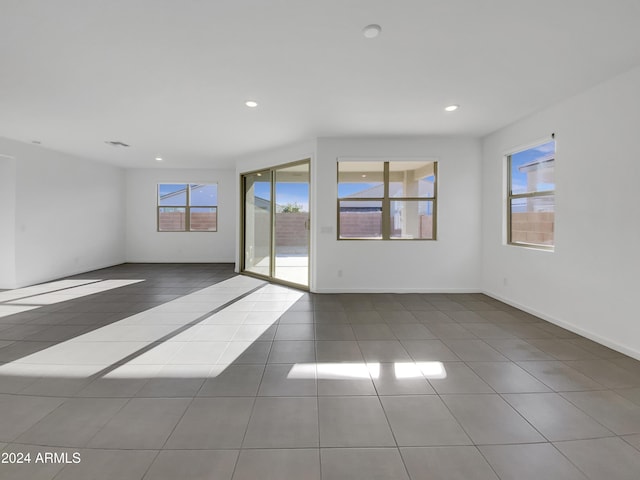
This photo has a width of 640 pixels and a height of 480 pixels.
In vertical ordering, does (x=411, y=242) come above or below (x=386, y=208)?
below

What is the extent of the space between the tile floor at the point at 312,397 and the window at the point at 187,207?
4772 millimetres

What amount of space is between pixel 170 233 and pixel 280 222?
4249 millimetres

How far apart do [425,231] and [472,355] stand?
111 inches

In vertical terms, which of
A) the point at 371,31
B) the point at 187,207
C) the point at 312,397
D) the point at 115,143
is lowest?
the point at 312,397

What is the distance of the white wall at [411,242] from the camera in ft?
16.6

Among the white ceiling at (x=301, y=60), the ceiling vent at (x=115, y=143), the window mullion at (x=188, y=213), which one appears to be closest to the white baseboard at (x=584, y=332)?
the white ceiling at (x=301, y=60)

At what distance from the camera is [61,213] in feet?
20.1

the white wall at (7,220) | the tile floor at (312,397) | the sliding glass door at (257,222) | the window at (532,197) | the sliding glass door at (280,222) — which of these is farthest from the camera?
the sliding glass door at (257,222)

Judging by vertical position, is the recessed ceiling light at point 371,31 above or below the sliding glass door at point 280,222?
above

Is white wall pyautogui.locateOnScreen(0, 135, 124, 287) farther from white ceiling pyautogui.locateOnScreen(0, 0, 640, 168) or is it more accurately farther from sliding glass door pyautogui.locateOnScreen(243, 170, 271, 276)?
sliding glass door pyautogui.locateOnScreen(243, 170, 271, 276)

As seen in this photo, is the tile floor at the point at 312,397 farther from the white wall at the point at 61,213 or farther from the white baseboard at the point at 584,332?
the white wall at the point at 61,213

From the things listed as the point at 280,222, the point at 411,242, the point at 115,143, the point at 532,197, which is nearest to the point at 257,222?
the point at 280,222

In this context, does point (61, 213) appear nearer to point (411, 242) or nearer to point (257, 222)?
point (257, 222)

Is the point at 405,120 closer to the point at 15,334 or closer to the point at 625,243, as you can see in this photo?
the point at 625,243
